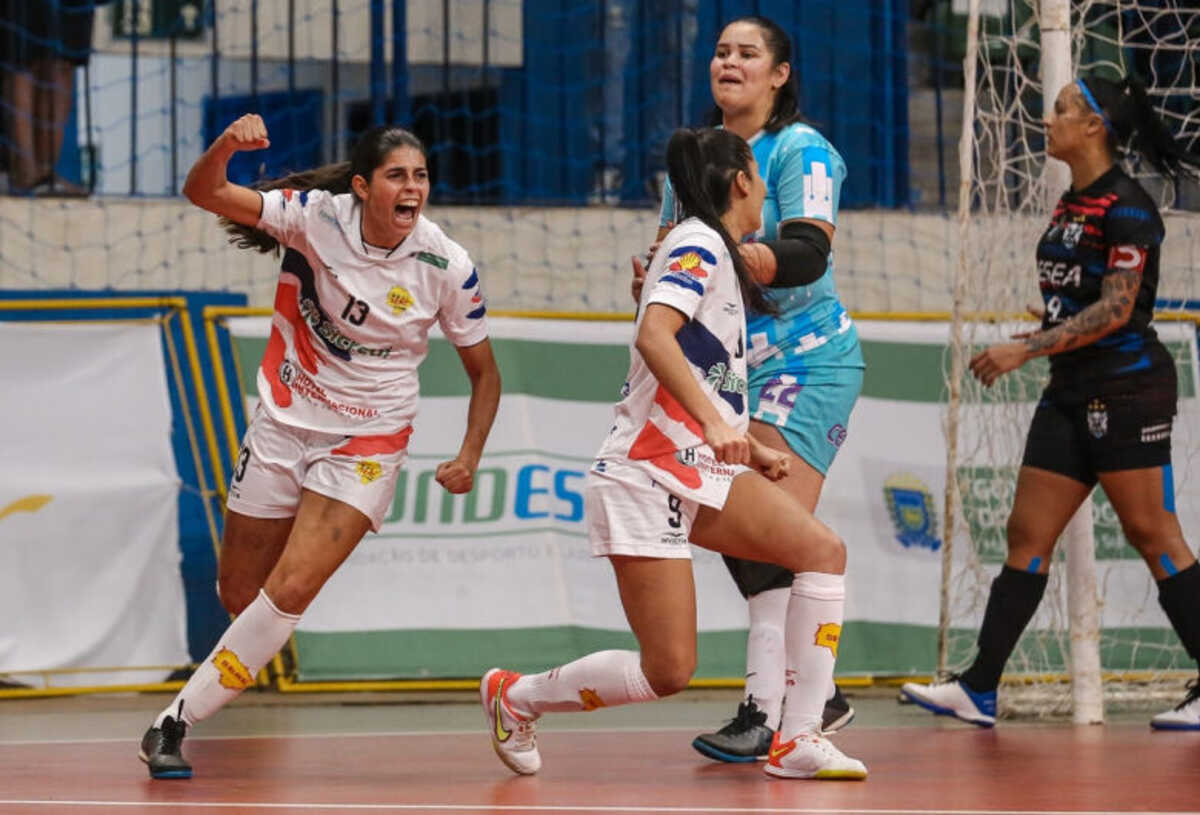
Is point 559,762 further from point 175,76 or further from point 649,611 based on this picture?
point 175,76

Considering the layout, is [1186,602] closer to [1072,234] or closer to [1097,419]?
[1097,419]

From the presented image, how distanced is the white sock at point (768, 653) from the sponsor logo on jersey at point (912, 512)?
2.41m

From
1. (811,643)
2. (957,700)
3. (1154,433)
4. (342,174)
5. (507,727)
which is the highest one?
(342,174)

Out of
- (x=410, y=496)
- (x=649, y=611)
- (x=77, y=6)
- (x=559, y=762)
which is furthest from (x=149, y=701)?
(x=77, y=6)

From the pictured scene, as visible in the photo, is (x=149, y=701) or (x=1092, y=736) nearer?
→ (x=1092, y=736)

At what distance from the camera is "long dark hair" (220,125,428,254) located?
5.46 m

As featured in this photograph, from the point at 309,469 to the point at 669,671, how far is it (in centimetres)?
124

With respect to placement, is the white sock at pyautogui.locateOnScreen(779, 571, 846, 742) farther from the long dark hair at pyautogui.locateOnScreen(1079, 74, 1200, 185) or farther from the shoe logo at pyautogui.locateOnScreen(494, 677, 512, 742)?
the long dark hair at pyautogui.locateOnScreen(1079, 74, 1200, 185)

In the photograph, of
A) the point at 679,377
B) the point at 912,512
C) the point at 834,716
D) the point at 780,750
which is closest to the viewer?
the point at 679,377

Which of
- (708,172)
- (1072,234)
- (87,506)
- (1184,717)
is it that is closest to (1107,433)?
(1072,234)

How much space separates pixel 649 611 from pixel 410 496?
10.1ft

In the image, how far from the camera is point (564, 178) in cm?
998

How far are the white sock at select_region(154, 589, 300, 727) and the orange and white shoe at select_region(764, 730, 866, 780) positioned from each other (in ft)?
4.48

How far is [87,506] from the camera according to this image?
301 inches
